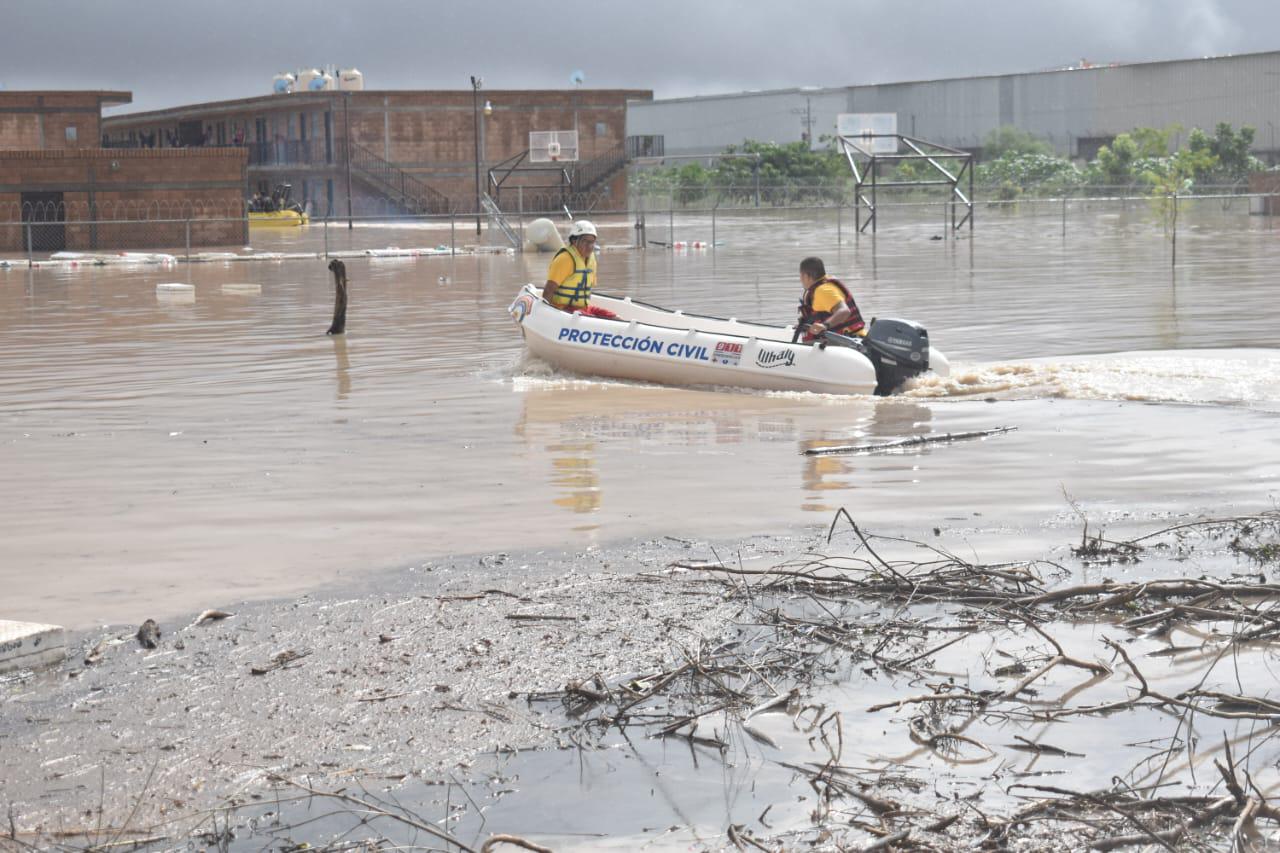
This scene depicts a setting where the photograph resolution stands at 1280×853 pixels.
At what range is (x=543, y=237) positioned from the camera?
4472 cm

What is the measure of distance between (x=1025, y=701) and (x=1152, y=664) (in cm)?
73

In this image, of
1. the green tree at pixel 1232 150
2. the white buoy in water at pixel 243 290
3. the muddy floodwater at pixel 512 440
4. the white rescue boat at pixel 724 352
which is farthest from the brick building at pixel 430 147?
the white rescue boat at pixel 724 352

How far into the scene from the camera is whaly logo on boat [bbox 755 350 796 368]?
15.7m

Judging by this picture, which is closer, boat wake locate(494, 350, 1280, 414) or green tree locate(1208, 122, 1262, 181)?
boat wake locate(494, 350, 1280, 414)

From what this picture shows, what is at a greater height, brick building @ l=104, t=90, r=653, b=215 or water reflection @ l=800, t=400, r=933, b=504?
brick building @ l=104, t=90, r=653, b=215

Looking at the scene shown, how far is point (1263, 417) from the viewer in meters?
13.0

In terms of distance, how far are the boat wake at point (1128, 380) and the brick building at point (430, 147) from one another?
56.6 meters

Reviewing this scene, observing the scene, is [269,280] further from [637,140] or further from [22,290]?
[637,140]

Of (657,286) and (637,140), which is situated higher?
(637,140)

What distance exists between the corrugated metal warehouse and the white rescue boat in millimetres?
57158

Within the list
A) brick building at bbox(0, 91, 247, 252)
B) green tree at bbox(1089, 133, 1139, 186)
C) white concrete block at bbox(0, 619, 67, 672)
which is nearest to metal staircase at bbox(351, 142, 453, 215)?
brick building at bbox(0, 91, 247, 252)

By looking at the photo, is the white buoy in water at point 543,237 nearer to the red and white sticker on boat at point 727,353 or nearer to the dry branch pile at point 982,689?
the red and white sticker on boat at point 727,353

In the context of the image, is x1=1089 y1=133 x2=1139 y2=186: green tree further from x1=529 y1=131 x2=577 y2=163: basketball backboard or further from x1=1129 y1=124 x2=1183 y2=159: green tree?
x1=529 y1=131 x2=577 y2=163: basketball backboard

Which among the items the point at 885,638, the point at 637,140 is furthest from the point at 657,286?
the point at 637,140
